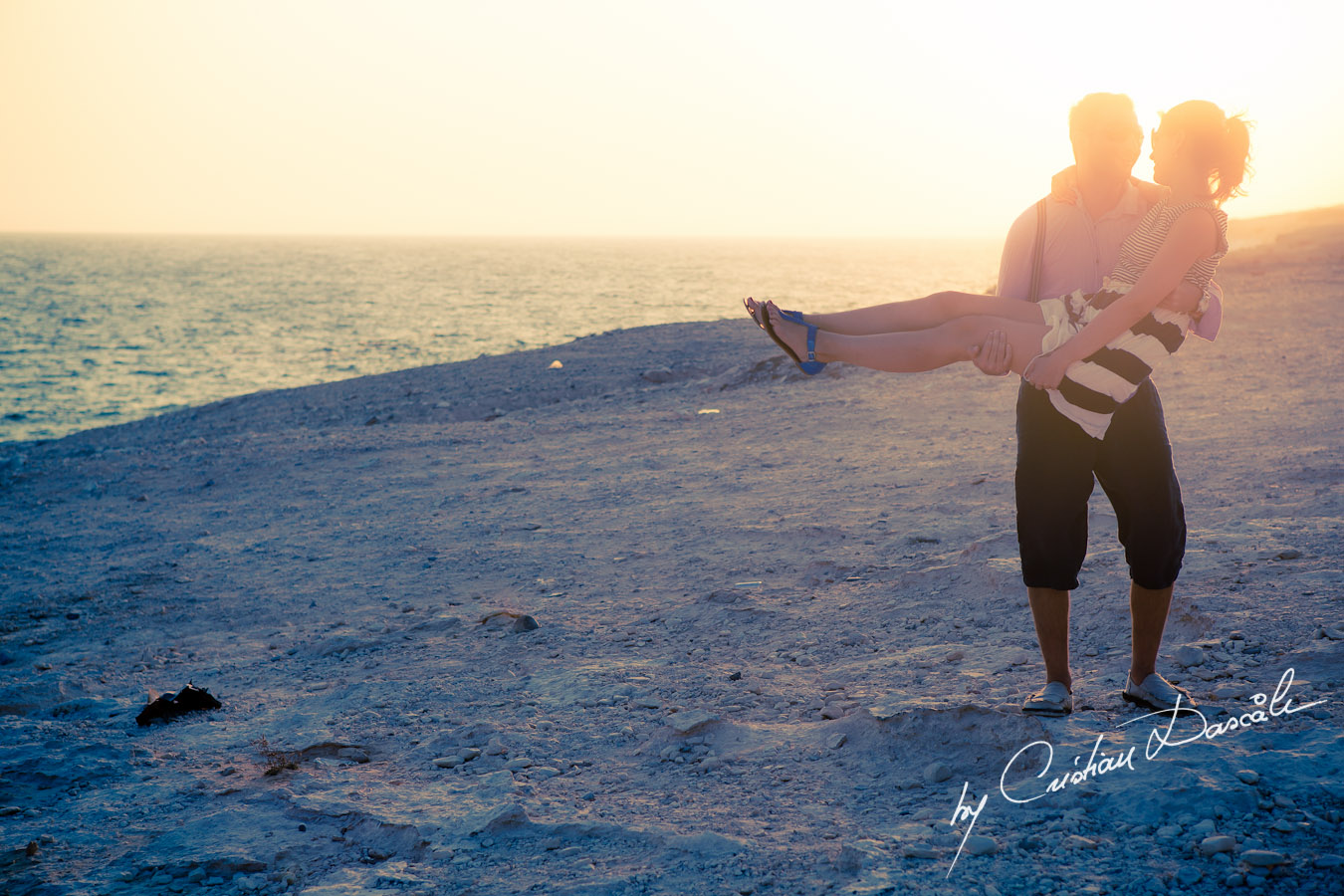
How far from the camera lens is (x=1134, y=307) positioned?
313 cm

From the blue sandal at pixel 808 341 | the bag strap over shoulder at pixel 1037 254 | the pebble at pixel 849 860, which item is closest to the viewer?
the pebble at pixel 849 860

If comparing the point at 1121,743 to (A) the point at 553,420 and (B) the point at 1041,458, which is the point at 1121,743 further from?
(A) the point at 553,420

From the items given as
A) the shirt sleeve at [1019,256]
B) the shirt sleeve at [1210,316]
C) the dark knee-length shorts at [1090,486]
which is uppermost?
the shirt sleeve at [1019,256]

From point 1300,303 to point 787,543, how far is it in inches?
538

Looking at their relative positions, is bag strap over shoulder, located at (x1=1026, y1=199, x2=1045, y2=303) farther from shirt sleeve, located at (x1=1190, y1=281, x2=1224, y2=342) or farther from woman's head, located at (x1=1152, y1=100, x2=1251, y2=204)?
shirt sleeve, located at (x1=1190, y1=281, x2=1224, y2=342)

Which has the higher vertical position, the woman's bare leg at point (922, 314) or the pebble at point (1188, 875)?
the woman's bare leg at point (922, 314)

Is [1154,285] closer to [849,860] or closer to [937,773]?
[937,773]

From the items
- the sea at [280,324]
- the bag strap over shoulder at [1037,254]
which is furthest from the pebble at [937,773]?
the sea at [280,324]

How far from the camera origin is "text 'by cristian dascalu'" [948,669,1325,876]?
3.10 meters

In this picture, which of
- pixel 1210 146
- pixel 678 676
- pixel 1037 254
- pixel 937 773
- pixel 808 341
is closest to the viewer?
pixel 1210 146

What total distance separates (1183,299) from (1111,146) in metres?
0.62

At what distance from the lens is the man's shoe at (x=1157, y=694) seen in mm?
3481

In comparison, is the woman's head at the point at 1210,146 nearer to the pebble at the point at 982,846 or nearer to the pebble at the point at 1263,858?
the pebble at the point at 1263,858

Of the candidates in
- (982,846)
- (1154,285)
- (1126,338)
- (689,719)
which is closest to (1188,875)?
(982,846)
